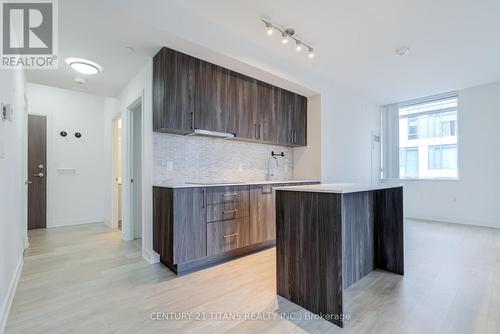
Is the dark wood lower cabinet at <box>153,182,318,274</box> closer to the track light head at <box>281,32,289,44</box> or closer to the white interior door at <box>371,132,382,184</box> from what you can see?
the track light head at <box>281,32,289,44</box>

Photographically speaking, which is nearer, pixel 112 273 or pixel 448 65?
pixel 112 273

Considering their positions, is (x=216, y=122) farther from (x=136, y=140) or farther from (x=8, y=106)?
(x=8, y=106)

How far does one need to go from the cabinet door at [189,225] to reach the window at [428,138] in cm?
533

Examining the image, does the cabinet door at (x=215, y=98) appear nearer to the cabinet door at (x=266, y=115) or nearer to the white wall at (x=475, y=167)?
the cabinet door at (x=266, y=115)

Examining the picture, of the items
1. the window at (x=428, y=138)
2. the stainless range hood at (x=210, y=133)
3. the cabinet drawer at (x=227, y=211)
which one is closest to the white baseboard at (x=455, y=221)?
the window at (x=428, y=138)

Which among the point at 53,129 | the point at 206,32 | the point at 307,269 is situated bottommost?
the point at 307,269

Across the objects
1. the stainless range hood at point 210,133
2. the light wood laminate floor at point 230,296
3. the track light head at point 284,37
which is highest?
the track light head at point 284,37

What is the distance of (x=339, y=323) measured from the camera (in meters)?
1.63

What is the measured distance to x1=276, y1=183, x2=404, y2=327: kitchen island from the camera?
1.68 m

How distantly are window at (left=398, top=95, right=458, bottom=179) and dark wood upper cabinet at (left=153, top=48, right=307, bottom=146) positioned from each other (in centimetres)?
339

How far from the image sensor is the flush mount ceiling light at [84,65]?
299 centimetres

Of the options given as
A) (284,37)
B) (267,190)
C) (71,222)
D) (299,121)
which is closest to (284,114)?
(299,121)

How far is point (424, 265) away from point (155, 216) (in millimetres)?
3130

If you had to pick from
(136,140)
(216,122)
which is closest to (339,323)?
(216,122)
